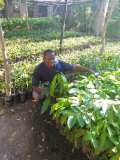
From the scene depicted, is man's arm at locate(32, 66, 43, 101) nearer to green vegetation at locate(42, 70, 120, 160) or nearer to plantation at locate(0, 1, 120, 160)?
plantation at locate(0, 1, 120, 160)

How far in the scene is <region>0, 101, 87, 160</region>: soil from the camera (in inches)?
193

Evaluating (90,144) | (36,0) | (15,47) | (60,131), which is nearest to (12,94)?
(60,131)

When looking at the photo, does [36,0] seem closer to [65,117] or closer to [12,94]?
[12,94]

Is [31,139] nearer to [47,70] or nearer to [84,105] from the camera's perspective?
[47,70]

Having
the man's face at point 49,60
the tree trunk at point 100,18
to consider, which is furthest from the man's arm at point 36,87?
the tree trunk at point 100,18

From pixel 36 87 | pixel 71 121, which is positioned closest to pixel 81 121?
pixel 71 121

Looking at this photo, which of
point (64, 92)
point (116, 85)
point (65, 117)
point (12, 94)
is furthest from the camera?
point (12, 94)

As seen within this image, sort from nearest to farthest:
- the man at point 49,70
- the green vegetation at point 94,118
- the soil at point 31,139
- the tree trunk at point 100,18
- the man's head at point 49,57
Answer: the green vegetation at point 94,118 < the soil at point 31,139 < the man's head at point 49,57 < the man at point 49,70 < the tree trunk at point 100,18

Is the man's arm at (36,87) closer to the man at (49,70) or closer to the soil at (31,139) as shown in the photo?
the man at (49,70)

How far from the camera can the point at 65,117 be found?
4.02 metres

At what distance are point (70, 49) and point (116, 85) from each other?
7478 millimetres

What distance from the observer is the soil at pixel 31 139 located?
489cm

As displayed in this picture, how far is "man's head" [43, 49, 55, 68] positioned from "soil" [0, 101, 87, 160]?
963 millimetres

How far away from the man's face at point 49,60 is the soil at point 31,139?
37.5 inches
